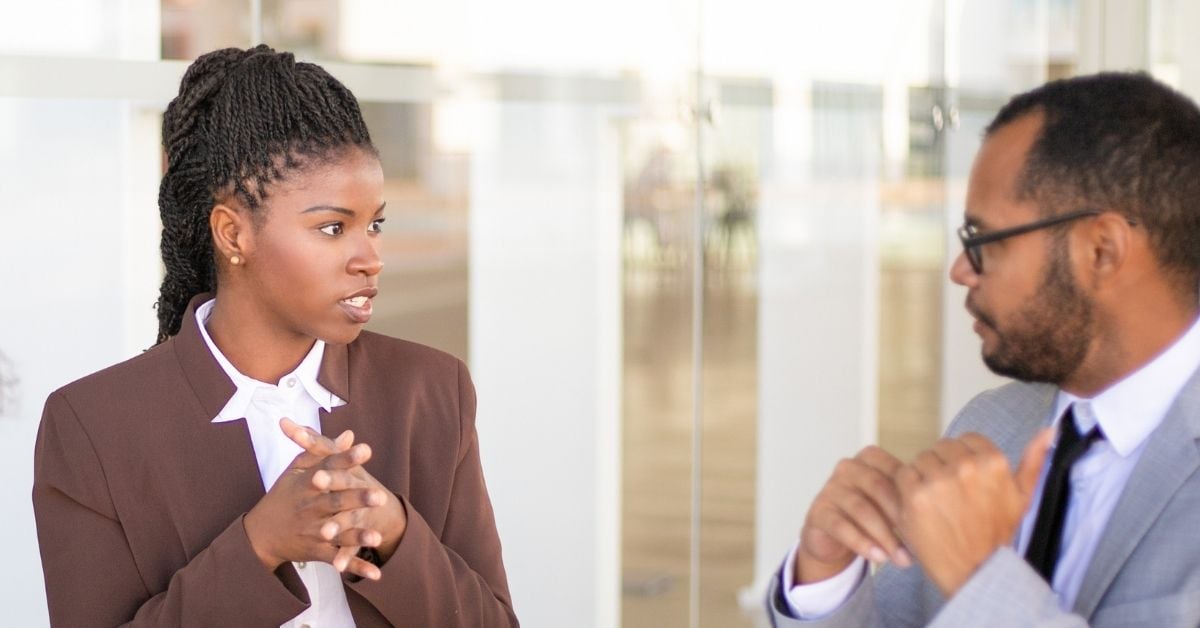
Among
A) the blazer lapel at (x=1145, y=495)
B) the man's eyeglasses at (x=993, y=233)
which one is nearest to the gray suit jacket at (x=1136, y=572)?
the blazer lapel at (x=1145, y=495)

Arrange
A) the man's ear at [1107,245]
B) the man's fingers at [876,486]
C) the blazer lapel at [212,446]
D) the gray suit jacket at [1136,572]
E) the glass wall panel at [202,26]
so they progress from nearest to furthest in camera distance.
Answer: the gray suit jacket at [1136,572] → the man's fingers at [876,486] → the blazer lapel at [212,446] → the man's ear at [1107,245] → the glass wall panel at [202,26]

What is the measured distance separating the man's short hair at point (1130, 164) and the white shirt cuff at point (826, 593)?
569mm

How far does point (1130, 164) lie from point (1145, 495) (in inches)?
17.9

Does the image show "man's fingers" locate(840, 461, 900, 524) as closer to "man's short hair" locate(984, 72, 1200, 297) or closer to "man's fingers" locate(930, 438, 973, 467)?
"man's fingers" locate(930, 438, 973, 467)

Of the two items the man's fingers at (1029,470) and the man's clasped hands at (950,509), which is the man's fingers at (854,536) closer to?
the man's clasped hands at (950,509)

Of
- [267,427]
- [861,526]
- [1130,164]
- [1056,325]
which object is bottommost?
[861,526]

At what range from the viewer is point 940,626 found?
1.66 meters

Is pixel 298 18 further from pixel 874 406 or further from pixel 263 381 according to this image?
pixel 874 406

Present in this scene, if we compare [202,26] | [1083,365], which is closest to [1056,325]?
[1083,365]

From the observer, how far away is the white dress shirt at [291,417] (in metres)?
1.95

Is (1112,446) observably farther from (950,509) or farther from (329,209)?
(329,209)

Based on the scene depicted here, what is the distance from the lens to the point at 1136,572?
6.07 feet

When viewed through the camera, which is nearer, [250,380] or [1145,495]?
[1145,495]

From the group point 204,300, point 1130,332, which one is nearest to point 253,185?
point 204,300
